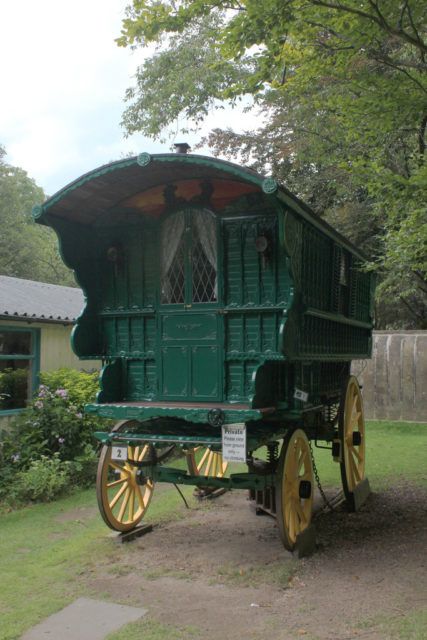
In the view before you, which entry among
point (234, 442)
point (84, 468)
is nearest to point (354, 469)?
point (234, 442)

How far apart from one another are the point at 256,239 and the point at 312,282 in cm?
93

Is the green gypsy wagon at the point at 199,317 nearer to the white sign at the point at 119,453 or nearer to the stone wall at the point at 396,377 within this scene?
the white sign at the point at 119,453

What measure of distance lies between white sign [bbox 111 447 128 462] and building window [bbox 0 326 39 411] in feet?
12.1

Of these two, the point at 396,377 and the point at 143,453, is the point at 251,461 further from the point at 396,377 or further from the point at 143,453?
the point at 396,377

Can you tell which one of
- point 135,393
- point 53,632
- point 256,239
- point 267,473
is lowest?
point 53,632

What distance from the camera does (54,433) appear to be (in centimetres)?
916

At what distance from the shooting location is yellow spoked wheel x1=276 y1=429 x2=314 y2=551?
5480mm

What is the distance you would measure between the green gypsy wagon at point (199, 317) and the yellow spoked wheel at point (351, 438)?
59cm

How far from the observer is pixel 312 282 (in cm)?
645

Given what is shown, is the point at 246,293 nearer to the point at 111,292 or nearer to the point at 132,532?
the point at 111,292

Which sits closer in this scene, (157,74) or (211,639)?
(211,639)

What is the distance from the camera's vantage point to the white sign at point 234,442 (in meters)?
5.20

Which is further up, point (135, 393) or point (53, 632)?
point (135, 393)

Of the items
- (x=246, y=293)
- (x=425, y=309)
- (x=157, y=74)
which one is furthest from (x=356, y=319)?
(x=157, y=74)
